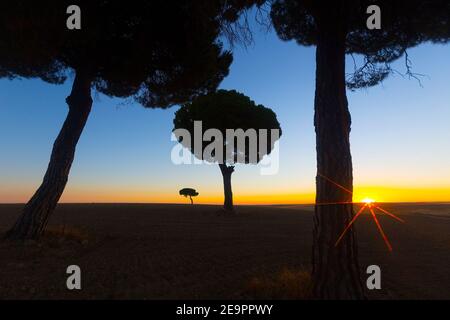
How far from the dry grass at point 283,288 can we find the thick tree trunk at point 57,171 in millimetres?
8558

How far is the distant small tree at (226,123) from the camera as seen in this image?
30.3 meters

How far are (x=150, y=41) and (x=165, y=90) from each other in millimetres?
2505

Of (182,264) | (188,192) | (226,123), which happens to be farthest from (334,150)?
(188,192)

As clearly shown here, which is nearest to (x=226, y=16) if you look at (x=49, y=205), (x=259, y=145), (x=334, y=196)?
(x=334, y=196)

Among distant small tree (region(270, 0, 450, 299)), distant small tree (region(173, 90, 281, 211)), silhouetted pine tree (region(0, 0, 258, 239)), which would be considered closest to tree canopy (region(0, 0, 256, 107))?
silhouetted pine tree (region(0, 0, 258, 239))

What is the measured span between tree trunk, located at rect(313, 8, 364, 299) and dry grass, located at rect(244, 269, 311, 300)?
0.96ft

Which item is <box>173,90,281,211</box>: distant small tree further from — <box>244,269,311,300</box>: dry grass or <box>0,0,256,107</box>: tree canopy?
<box>244,269,311,300</box>: dry grass

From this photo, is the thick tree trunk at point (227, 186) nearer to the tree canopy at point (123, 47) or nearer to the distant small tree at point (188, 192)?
the tree canopy at point (123, 47)

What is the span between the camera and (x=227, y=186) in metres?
32.1

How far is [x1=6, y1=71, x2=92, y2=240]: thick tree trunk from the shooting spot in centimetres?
1274

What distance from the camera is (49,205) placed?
1312 centimetres

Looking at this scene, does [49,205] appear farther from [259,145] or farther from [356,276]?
[259,145]

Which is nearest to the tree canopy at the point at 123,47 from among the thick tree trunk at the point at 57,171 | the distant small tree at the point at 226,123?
the thick tree trunk at the point at 57,171
